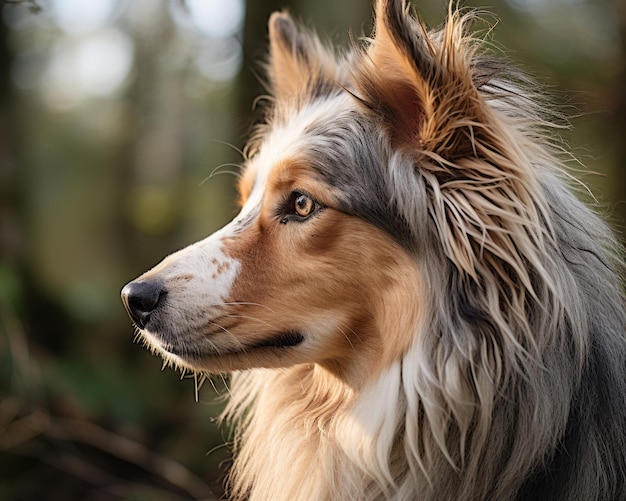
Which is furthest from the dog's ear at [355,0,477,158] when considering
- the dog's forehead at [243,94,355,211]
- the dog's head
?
the dog's forehead at [243,94,355,211]

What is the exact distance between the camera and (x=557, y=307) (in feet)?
7.17

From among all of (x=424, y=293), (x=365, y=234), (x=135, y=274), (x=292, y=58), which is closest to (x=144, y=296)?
(x=365, y=234)

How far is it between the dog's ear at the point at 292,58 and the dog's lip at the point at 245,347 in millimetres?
1288

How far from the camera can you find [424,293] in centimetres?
227

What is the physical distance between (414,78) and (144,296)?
115cm

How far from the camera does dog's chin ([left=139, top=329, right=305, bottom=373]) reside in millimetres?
2438

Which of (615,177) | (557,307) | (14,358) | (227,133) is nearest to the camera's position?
(557,307)

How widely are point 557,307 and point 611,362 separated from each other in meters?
0.34

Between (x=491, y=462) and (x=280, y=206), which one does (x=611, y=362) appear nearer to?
(x=491, y=462)

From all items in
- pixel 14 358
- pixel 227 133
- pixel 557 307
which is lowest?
pixel 14 358

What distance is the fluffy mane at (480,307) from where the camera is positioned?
2.19 m

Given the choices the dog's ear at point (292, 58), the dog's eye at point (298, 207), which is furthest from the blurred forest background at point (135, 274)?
the dog's eye at point (298, 207)

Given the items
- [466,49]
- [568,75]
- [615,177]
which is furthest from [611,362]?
[615,177]

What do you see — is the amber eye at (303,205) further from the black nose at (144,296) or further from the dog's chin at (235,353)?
the black nose at (144,296)
